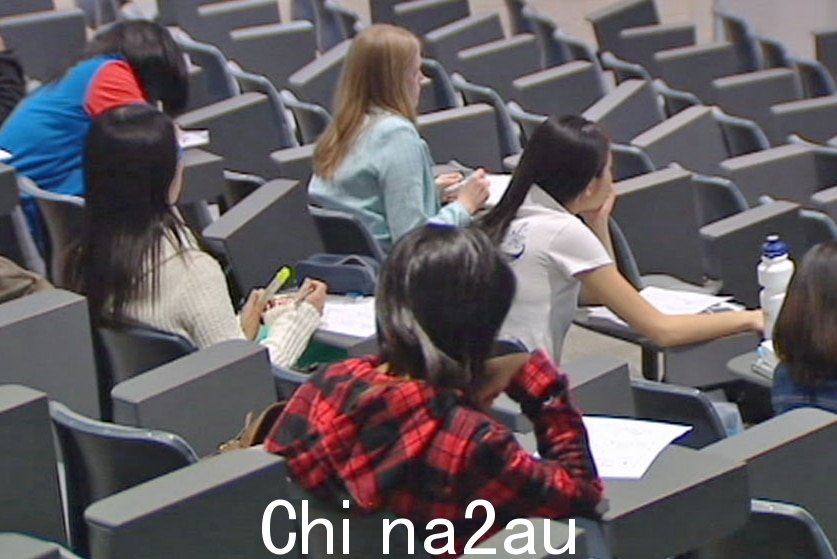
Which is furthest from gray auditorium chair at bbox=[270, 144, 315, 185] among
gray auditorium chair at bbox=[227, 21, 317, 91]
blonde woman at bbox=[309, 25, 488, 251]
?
gray auditorium chair at bbox=[227, 21, 317, 91]

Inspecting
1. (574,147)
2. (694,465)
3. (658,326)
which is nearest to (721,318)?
(658,326)

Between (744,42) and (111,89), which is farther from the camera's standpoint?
(744,42)

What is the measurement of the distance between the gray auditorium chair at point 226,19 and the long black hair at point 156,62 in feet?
5.30

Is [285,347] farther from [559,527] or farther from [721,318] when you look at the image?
[559,527]

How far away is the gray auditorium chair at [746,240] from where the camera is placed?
10.3ft

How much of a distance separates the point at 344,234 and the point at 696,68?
212cm

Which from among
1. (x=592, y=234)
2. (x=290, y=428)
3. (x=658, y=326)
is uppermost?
(x=290, y=428)

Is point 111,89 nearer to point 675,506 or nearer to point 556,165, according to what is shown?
point 556,165

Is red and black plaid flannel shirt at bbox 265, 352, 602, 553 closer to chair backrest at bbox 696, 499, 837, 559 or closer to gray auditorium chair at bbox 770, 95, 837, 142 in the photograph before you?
chair backrest at bbox 696, 499, 837, 559

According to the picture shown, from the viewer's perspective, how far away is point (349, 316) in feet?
9.28

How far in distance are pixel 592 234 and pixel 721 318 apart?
0.28 metres

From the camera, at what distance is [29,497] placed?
1.99 meters

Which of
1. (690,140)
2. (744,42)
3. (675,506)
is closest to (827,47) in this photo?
(744,42)

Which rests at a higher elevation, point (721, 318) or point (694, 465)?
point (694, 465)
